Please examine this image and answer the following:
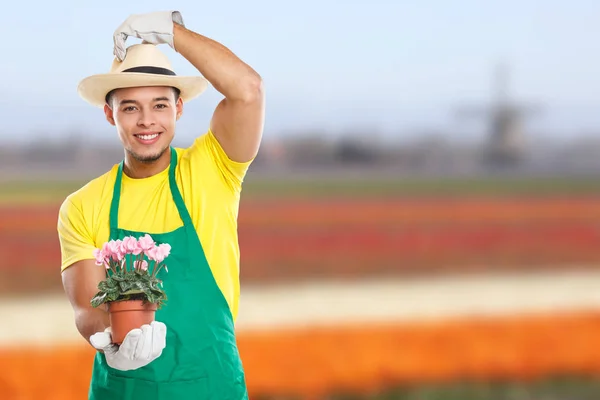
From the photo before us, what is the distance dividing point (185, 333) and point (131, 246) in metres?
0.29

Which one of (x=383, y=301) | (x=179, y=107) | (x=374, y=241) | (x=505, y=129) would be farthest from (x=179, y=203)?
(x=505, y=129)

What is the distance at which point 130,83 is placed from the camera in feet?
8.25

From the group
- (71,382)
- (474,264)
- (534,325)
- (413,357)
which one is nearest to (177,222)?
(71,382)

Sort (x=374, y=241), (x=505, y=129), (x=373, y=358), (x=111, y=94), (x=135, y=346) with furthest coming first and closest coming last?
(x=505, y=129) < (x=374, y=241) < (x=373, y=358) < (x=111, y=94) < (x=135, y=346)

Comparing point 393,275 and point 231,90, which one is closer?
point 231,90

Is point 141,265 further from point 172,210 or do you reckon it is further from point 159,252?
point 172,210

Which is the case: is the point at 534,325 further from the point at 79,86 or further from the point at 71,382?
the point at 79,86

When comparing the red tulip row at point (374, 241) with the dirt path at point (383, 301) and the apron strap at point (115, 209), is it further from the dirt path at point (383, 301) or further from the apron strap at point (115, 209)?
the apron strap at point (115, 209)

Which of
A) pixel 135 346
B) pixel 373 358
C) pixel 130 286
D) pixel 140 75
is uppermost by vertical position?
pixel 140 75

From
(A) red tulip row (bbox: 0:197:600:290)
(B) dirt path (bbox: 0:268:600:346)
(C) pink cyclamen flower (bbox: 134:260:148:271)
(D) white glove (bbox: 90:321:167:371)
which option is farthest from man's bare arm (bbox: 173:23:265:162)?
(A) red tulip row (bbox: 0:197:600:290)

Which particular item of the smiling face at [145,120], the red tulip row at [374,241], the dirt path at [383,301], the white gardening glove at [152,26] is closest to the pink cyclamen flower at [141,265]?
the smiling face at [145,120]

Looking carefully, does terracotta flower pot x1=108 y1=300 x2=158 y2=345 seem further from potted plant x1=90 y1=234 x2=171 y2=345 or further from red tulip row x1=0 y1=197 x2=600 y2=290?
red tulip row x1=0 y1=197 x2=600 y2=290

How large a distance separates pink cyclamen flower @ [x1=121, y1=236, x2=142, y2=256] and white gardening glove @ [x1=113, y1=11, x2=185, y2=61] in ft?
1.67

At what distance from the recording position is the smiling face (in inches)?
98.3
